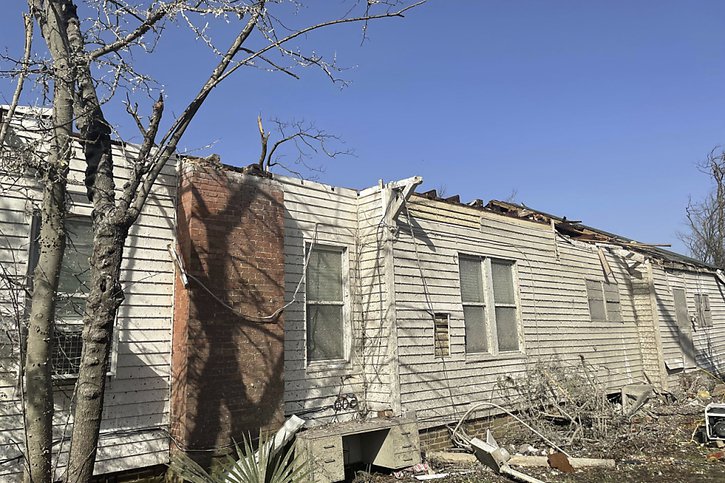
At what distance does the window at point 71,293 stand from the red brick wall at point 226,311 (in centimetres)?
103

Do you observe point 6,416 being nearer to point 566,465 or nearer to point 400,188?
point 400,188

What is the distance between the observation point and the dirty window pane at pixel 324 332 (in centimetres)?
830

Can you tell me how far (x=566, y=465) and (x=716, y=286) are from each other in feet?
47.8

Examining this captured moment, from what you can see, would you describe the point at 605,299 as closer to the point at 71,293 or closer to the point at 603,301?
the point at 603,301

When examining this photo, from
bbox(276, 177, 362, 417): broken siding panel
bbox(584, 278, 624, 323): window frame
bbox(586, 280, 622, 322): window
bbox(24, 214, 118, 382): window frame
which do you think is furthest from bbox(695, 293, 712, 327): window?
bbox(24, 214, 118, 382): window frame

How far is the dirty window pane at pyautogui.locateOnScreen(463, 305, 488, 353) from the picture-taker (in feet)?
32.8

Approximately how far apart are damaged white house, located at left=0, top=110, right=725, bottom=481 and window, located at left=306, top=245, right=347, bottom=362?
2cm

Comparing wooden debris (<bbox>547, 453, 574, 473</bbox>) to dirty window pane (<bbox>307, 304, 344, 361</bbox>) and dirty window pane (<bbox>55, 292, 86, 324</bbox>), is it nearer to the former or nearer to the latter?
dirty window pane (<bbox>307, 304, 344, 361</bbox>)

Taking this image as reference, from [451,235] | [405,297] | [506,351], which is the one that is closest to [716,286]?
[506,351]

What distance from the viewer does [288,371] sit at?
7.77 metres

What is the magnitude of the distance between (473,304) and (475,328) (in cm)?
43

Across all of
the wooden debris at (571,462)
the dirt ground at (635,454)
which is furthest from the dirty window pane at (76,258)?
the wooden debris at (571,462)

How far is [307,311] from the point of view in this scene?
8320 mm

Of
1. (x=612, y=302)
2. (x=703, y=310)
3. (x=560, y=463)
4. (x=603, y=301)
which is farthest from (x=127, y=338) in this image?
(x=703, y=310)
